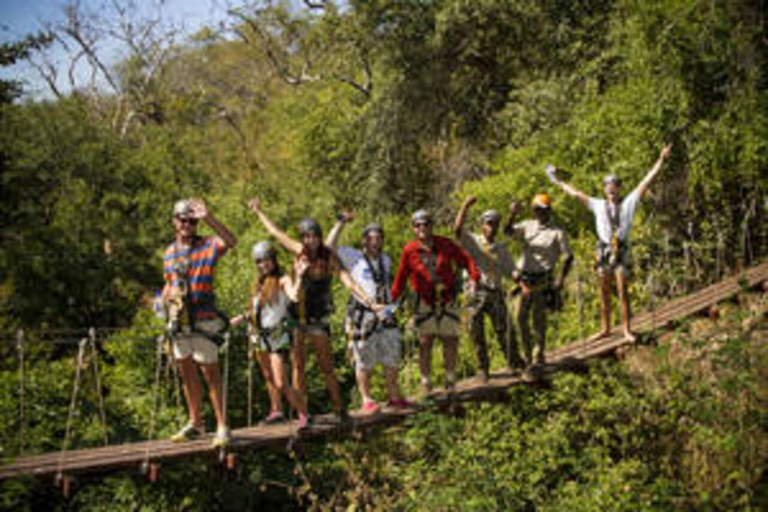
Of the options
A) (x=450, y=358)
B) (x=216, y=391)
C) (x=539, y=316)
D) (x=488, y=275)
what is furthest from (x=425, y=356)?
(x=216, y=391)

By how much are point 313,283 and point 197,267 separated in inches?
30.8

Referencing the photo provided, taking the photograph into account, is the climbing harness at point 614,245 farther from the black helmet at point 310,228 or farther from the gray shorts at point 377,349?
the black helmet at point 310,228

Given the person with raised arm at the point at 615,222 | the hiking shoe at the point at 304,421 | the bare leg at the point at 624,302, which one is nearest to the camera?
the hiking shoe at the point at 304,421

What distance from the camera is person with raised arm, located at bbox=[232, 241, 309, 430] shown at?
5039mm

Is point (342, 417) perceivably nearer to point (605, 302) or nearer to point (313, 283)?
point (313, 283)

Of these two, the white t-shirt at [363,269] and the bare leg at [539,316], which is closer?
the white t-shirt at [363,269]

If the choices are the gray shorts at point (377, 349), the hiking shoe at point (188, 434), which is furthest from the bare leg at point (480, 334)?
the hiking shoe at point (188, 434)

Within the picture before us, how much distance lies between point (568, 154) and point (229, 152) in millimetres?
13952

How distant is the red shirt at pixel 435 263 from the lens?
17.6 ft

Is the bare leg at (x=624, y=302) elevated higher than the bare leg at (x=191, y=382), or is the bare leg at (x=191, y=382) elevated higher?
the bare leg at (x=624, y=302)

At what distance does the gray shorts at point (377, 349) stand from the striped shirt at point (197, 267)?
3.74 ft

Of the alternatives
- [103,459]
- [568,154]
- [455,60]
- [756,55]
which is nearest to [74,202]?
[455,60]

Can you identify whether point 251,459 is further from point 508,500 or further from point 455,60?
point 455,60

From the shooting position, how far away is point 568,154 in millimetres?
11023
